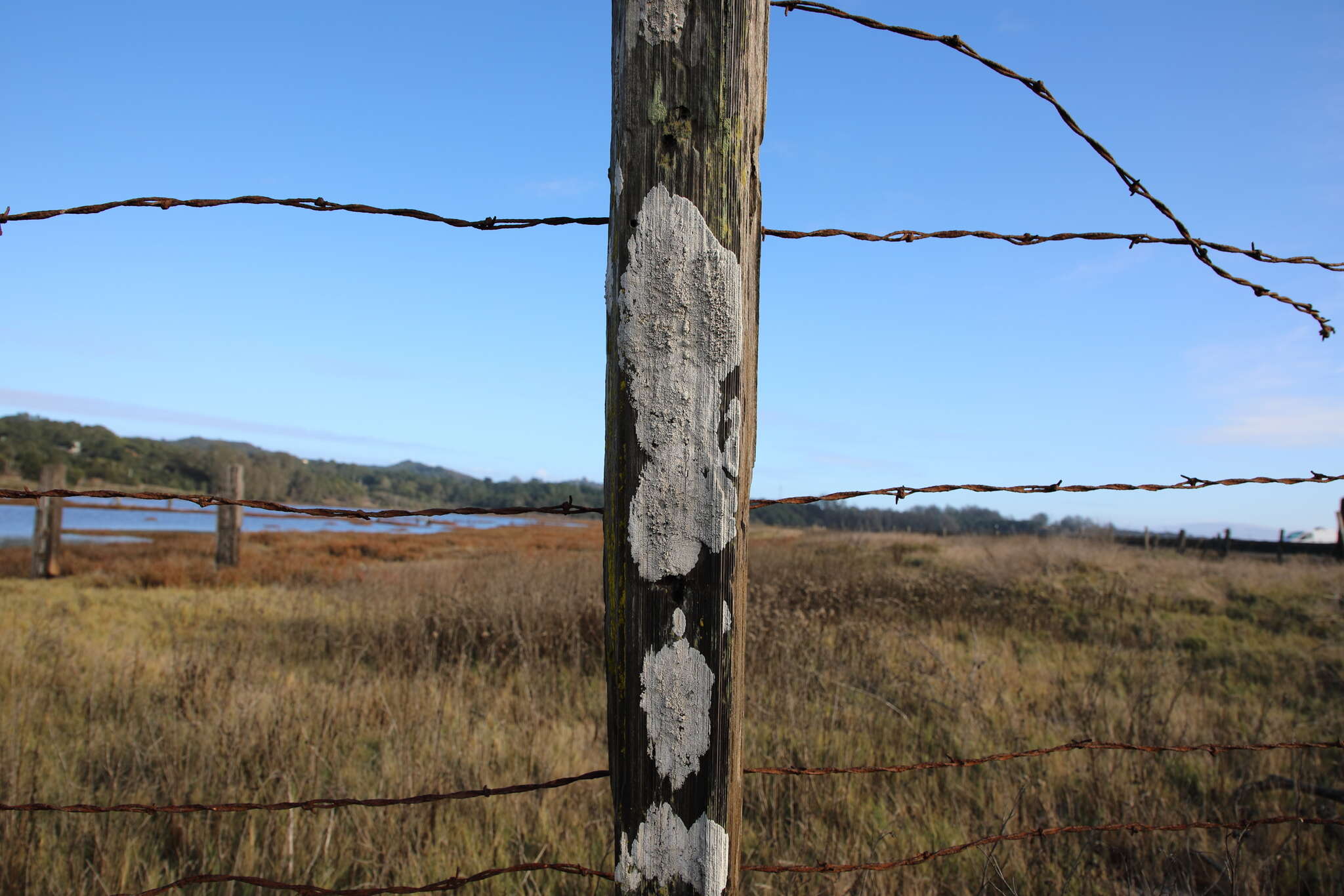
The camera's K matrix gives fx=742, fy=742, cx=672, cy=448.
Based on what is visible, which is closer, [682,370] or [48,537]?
[682,370]

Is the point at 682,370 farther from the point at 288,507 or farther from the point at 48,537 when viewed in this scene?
the point at 48,537

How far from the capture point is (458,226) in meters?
1.39

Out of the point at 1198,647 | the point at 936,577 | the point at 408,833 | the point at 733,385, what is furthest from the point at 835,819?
the point at 936,577

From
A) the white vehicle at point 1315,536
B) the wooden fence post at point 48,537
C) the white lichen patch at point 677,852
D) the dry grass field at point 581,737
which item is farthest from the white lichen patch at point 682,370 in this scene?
the white vehicle at point 1315,536

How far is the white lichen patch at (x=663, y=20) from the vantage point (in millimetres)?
1005

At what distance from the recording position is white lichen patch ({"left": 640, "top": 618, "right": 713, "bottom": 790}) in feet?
3.43

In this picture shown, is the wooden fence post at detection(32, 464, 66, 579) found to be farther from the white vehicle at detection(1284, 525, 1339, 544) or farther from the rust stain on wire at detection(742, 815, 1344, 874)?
the white vehicle at detection(1284, 525, 1339, 544)

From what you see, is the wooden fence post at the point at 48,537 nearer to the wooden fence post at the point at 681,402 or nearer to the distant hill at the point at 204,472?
the wooden fence post at the point at 681,402

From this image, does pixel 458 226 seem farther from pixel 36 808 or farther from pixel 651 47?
pixel 36 808

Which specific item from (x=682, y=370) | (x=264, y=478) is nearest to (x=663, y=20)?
(x=682, y=370)

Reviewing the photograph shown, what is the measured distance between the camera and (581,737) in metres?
3.91

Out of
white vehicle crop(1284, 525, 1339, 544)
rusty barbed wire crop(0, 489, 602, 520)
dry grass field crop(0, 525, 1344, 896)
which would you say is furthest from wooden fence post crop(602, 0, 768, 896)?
white vehicle crop(1284, 525, 1339, 544)

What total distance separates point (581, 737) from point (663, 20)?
361cm

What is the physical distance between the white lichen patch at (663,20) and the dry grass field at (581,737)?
1.84 m
